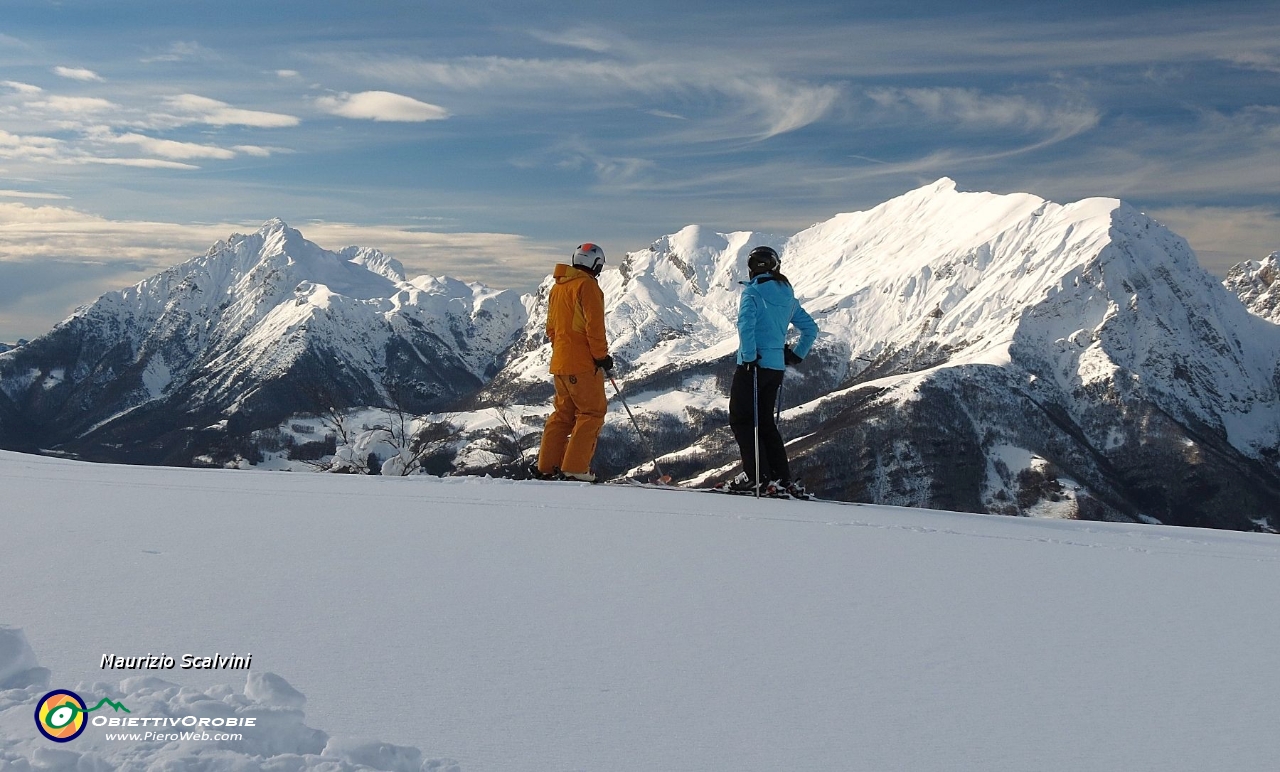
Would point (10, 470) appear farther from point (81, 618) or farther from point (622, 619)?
point (622, 619)

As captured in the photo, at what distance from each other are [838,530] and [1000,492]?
186m

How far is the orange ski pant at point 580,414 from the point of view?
34.6ft

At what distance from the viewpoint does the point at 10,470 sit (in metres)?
9.05

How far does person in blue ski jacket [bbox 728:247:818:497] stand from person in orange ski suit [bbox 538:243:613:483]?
1.62m

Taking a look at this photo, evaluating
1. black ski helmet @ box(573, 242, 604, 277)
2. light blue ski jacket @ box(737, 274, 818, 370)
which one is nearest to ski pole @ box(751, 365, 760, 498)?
light blue ski jacket @ box(737, 274, 818, 370)

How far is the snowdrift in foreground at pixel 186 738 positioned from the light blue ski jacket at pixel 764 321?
7.48 m

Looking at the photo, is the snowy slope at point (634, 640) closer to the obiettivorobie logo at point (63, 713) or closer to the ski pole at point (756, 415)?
the obiettivorobie logo at point (63, 713)

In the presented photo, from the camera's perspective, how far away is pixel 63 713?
116 inches

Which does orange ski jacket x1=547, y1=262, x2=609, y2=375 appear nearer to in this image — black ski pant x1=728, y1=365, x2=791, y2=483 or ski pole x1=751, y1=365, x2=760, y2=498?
black ski pant x1=728, y1=365, x2=791, y2=483

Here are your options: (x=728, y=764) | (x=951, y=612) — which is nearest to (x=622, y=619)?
(x=728, y=764)

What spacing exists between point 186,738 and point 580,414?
7886 mm

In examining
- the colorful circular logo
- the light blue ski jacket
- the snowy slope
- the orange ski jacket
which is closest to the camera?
the colorful circular logo

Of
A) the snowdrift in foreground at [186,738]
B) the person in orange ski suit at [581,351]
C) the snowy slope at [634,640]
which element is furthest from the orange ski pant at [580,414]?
the snowdrift in foreground at [186,738]

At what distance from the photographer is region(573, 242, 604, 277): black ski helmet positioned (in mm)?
10562
